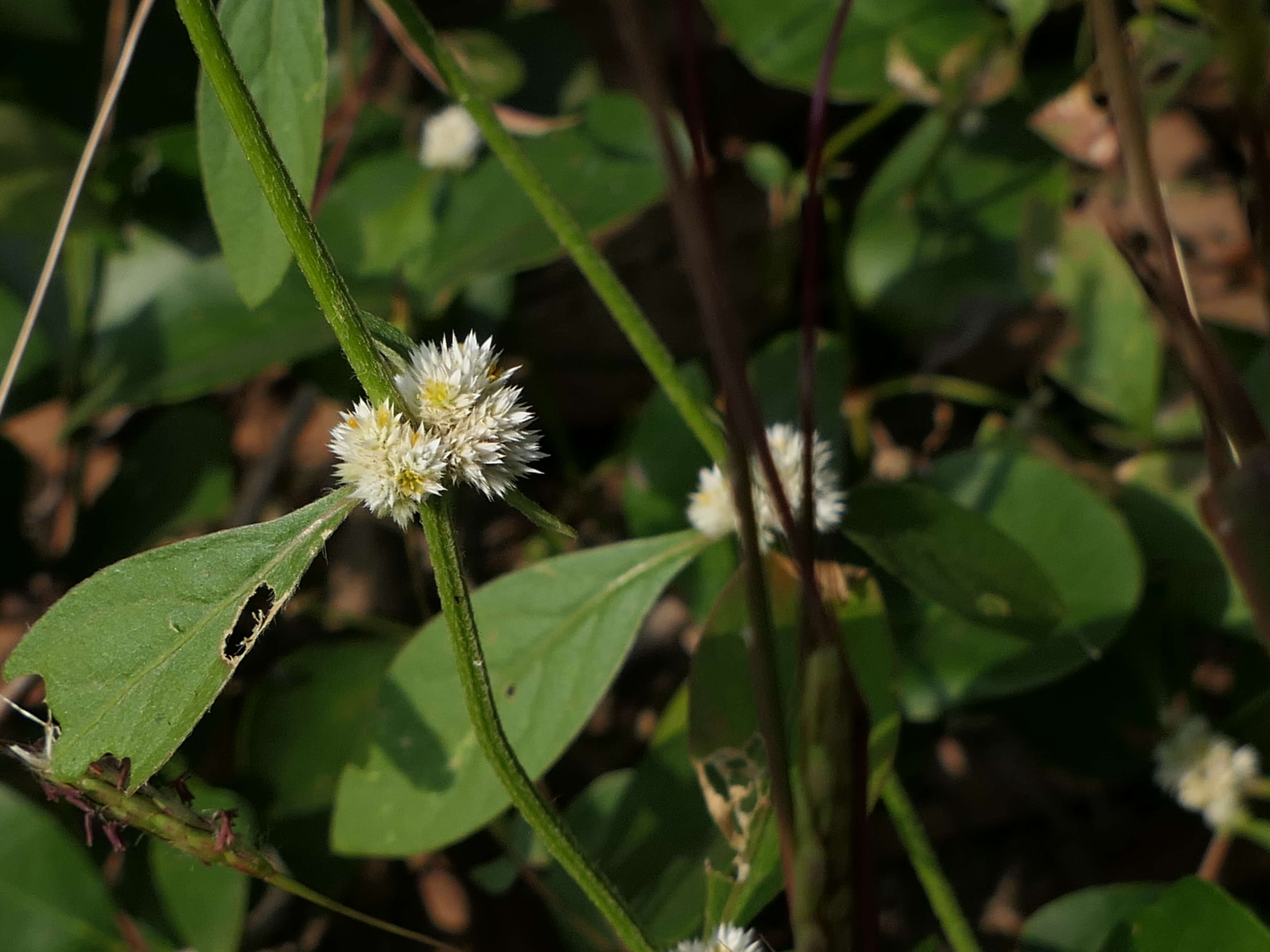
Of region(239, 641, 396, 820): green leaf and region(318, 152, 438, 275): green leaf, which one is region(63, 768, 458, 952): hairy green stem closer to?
region(239, 641, 396, 820): green leaf

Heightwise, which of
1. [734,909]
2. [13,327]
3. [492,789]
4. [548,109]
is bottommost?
[734,909]

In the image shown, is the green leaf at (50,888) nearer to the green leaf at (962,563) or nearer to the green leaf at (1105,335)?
the green leaf at (962,563)

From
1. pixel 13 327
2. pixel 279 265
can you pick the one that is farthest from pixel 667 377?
pixel 13 327

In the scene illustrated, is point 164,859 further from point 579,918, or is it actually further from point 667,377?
point 667,377

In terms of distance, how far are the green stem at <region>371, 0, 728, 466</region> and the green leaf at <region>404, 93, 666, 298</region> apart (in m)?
0.24

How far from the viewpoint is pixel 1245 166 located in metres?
1.52

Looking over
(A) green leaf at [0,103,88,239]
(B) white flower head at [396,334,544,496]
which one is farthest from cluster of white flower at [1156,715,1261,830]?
(A) green leaf at [0,103,88,239]

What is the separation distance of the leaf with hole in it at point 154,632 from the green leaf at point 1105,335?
0.89 m

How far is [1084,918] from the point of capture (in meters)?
0.88

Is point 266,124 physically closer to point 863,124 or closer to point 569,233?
point 569,233

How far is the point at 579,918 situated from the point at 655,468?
43 cm

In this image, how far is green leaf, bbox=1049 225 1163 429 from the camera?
116 cm

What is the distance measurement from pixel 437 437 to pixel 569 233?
27cm

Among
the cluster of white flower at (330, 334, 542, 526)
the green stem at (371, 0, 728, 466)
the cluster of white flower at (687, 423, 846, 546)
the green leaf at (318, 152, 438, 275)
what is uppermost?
the green leaf at (318, 152, 438, 275)
